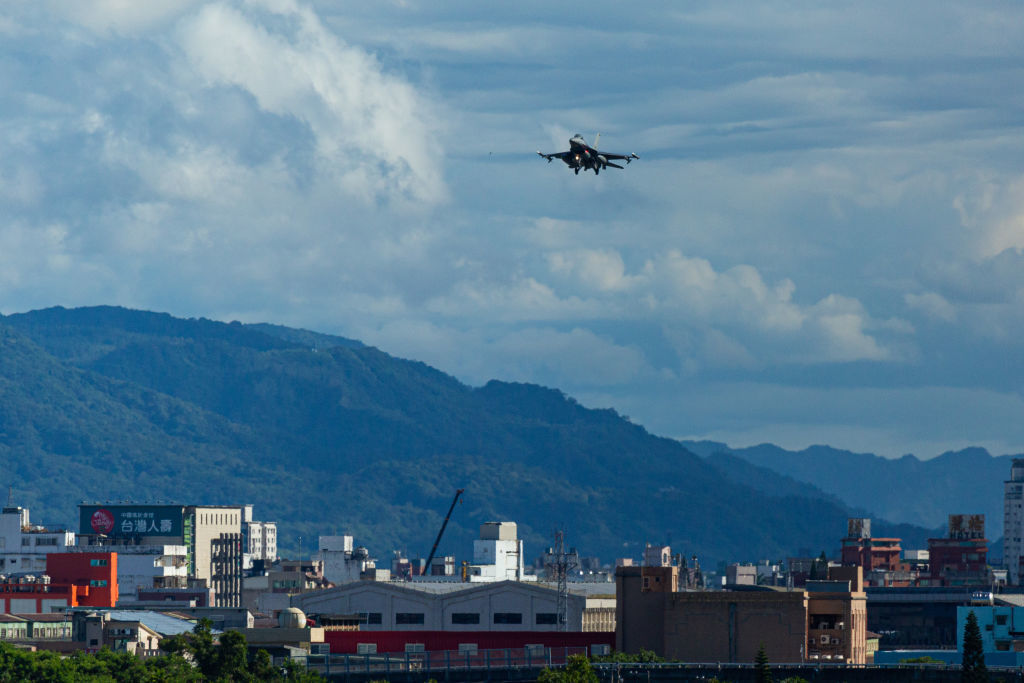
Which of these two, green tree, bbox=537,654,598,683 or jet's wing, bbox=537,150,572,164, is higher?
jet's wing, bbox=537,150,572,164

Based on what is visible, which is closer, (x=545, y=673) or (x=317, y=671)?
(x=545, y=673)

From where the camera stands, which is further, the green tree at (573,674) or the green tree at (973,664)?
the green tree at (973,664)

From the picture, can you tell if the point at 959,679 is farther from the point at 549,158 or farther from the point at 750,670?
the point at 549,158

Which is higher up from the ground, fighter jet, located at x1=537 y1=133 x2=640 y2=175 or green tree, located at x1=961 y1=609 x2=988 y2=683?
fighter jet, located at x1=537 y1=133 x2=640 y2=175

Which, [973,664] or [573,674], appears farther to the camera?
[973,664]

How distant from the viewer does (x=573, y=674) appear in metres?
164

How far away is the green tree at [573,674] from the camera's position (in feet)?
533

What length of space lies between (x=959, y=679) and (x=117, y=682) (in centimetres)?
8113

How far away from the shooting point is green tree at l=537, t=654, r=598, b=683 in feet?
533

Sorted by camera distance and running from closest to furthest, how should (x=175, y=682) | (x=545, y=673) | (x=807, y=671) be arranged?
(x=545, y=673) → (x=175, y=682) → (x=807, y=671)

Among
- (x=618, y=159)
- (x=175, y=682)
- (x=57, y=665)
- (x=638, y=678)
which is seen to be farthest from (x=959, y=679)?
(x=57, y=665)

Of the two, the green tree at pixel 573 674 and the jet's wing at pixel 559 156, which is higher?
the jet's wing at pixel 559 156

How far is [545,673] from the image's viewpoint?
16550 centimetres

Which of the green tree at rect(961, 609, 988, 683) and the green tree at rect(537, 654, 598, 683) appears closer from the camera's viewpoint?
the green tree at rect(537, 654, 598, 683)
